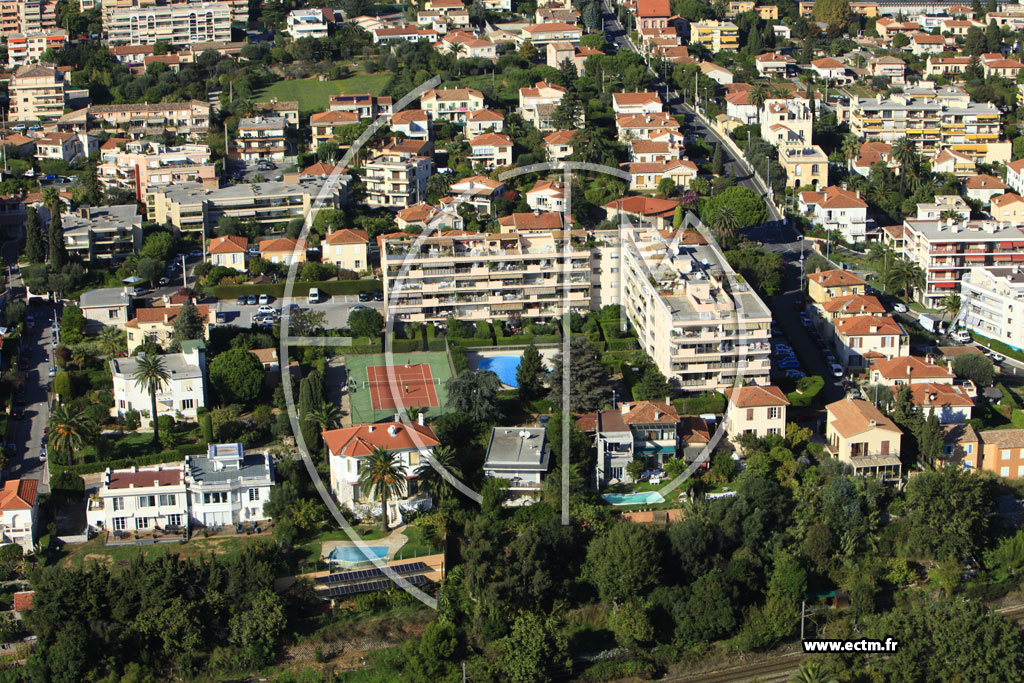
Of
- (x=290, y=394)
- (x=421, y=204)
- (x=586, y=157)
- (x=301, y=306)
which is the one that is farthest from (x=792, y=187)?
(x=290, y=394)

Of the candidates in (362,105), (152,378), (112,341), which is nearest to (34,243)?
(112,341)

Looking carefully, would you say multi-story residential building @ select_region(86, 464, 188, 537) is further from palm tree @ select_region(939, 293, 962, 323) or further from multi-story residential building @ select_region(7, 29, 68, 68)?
multi-story residential building @ select_region(7, 29, 68, 68)

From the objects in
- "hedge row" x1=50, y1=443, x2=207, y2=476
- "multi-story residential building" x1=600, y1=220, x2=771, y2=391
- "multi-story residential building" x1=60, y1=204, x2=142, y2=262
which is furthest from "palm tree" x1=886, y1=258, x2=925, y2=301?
"multi-story residential building" x1=60, y1=204, x2=142, y2=262

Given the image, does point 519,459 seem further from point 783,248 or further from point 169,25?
point 169,25

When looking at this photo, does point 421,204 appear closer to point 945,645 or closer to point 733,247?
point 733,247

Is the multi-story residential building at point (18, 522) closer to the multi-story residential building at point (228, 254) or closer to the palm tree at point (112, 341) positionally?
the palm tree at point (112, 341)
